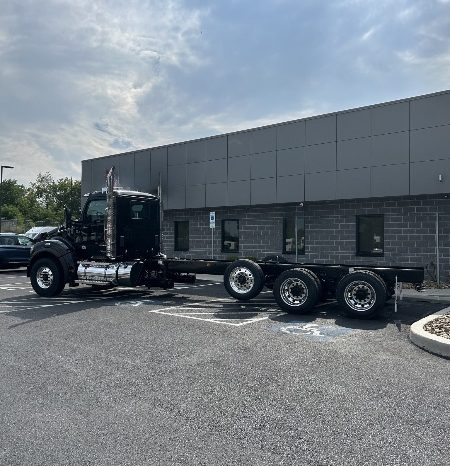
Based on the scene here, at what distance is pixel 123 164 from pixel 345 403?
21483 millimetres

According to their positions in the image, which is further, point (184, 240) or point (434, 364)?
point (184, 240)

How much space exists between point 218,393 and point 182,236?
18.6 metres

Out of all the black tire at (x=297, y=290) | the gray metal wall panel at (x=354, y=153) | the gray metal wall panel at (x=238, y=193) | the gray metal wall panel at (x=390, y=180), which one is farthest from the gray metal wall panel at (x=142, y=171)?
the black tire at (x=297, y=290)

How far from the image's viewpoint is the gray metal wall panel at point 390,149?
15484 millimetres

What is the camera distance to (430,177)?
1491 cm

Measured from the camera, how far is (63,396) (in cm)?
488

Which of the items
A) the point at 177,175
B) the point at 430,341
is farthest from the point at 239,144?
the point at 430,341

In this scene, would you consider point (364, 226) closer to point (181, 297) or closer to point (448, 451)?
point (181, 297)

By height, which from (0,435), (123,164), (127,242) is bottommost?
(0,435)

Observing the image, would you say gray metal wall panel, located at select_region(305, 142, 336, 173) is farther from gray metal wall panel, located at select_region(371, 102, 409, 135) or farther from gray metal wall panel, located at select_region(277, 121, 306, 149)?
gray metal wall panel, located at select_region(371, 102, 409, 135)

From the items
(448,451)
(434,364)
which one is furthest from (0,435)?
(434,364)

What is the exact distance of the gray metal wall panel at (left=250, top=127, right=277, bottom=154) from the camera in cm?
1888

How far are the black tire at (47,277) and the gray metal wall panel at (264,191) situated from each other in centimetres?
928

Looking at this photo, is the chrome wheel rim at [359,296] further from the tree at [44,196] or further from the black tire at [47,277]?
the tree at [44,196]
